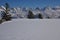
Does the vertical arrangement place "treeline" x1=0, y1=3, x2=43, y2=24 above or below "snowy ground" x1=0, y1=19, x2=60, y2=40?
above

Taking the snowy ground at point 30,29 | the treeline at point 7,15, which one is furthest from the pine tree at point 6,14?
the snowy ground at point 30,29

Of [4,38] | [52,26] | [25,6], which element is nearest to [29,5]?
[25,6]

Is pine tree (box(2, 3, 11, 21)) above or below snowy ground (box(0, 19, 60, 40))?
above

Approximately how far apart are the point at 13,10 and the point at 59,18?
3.24ft

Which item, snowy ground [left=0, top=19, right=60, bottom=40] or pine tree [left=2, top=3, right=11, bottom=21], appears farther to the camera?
pine tree [left=2, top=3, right=11, bottom=21]

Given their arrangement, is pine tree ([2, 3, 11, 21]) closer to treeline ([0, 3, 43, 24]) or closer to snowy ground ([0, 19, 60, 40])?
treeline ([0, 3, 43, 24])

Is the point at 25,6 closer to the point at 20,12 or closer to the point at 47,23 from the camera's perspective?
the point at 20,12

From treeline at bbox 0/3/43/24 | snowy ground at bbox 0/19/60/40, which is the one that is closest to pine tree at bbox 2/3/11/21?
treeline at bbox 0/3/43/24

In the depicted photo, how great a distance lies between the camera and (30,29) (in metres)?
2.55

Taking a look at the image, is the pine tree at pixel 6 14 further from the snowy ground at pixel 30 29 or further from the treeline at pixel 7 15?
the snowy ground at pixel 30 29

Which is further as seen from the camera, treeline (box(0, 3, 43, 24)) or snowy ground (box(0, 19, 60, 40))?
treeline (box(0, 3, 43, 24))

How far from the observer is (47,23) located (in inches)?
115

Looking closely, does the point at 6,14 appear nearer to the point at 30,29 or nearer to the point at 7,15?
the point at 7,15

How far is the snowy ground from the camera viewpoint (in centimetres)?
234
